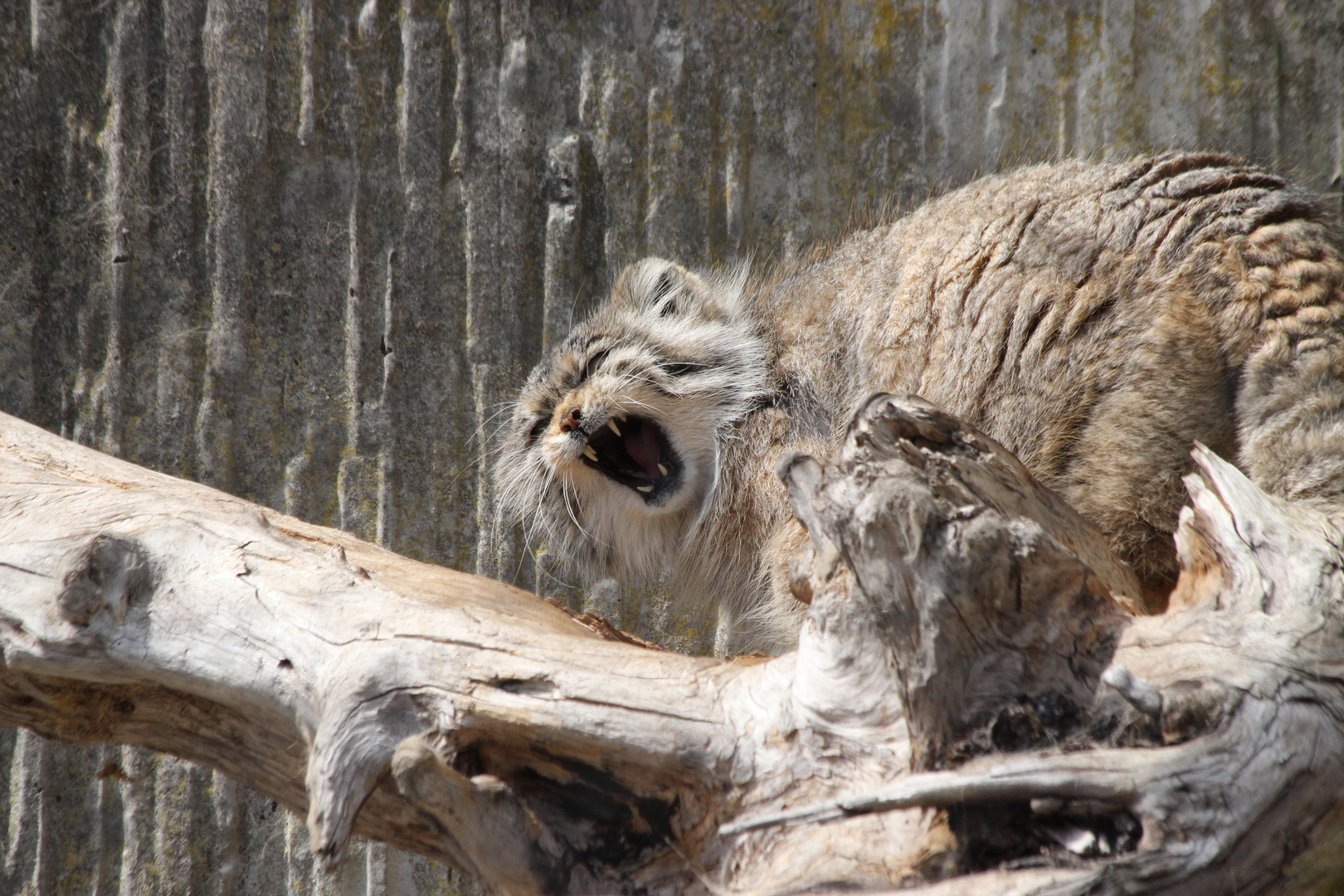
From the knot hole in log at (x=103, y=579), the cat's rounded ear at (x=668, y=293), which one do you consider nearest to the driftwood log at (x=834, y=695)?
the knot hole in log at (x=103, y=579)

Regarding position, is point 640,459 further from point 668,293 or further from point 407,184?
point 407,184

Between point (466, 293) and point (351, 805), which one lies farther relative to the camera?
point (466, 293)

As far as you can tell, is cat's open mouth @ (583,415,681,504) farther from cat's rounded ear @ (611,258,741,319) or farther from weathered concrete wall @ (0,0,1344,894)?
weathered concrete wall @ (0,0,1344,894)

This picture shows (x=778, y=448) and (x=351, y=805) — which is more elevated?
(x=778, y=448)

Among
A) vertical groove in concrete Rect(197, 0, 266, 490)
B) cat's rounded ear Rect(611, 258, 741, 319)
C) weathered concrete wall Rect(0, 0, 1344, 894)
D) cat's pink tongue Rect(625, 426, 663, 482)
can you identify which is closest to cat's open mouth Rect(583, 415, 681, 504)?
cat's pink tongue Rect(625, 426, 663, 482)

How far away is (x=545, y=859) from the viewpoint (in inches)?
68.8

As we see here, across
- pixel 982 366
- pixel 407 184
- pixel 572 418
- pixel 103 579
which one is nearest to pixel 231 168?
pixel 407 184

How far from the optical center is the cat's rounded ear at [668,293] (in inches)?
138

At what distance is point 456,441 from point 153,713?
166 cm

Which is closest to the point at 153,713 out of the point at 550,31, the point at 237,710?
the point at 237,710

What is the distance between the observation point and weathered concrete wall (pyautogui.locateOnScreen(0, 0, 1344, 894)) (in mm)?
3428

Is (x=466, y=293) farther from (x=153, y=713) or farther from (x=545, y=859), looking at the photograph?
(x=545, y=859)

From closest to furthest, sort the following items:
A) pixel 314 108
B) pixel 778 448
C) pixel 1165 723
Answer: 1. pixel 1165 723
2. pixel 778 448
3. pixel 314 108

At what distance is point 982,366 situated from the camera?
9.27 ft
